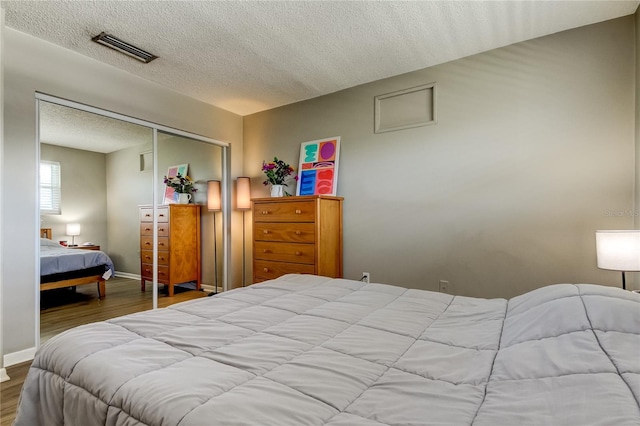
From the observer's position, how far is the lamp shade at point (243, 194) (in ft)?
14.0

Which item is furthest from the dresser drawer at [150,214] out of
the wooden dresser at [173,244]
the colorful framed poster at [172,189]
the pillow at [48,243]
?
the pillow at [48,243]

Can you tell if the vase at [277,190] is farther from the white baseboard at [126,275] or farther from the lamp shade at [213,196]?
the white baseboard at [126,275]

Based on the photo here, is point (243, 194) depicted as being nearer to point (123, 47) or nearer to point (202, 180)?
point (202, 180)

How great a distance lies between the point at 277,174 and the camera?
3846 millimetres

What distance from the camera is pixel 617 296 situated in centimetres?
117

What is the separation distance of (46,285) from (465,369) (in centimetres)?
322

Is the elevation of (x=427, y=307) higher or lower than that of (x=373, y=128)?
lower

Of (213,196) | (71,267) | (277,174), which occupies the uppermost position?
(277,174)

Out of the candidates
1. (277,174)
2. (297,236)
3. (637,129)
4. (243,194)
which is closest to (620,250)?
(637,129)

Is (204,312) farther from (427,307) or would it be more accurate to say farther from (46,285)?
(46,285)

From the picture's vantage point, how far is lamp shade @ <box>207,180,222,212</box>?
418 cm

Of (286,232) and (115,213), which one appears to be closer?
(115,213)

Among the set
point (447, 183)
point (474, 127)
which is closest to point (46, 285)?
point (447, 183)

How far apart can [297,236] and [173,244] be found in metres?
1.55
